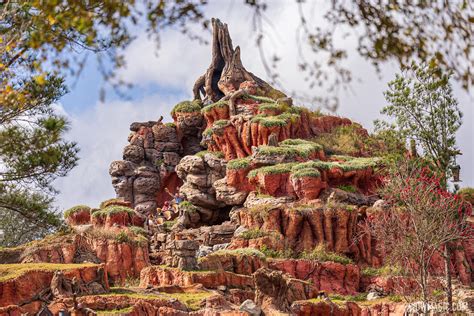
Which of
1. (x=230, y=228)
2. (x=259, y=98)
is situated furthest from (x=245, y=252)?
(x=259, y=98)

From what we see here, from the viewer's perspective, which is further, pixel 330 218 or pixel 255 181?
pixel 255 181

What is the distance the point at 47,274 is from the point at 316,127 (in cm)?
2404

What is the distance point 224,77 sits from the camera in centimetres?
4478

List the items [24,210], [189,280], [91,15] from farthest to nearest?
1. [189,280]
2. [24,210]
3. [91,15]

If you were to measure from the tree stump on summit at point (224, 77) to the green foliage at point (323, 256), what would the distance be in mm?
14996

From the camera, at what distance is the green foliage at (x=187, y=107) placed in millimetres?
44062

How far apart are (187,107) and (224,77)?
3062mm

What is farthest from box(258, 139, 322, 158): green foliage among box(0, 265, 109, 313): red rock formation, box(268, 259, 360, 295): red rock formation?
box(0, 265, 109, 313): red rock formation

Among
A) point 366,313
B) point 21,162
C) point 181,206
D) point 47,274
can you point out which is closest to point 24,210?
point 21,162

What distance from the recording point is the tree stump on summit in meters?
44.3

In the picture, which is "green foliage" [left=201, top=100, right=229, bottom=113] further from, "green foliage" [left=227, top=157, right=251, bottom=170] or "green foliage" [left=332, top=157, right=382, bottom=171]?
"green foliage" [left=332, top=157, right=382, bottom=171]

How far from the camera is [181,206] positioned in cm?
3684

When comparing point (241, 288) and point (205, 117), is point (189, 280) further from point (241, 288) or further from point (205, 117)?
point (205, 117)

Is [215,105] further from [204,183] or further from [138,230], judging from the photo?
[138,230]
